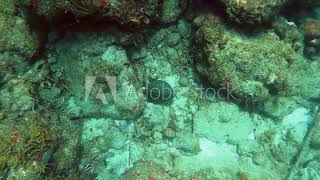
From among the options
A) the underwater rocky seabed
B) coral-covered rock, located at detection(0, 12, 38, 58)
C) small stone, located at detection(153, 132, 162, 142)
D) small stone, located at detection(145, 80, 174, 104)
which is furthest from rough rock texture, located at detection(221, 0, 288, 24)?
coral-covered rock, located at detection(0, 12, 38, 58)

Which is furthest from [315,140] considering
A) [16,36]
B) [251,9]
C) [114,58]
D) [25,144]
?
[16,36]

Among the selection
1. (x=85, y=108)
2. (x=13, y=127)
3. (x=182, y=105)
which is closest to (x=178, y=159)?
(x=182, y=105)

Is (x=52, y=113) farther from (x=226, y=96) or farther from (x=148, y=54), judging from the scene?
(x=226, y=96)

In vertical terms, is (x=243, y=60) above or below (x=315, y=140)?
above

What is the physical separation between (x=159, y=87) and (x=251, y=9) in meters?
2.36

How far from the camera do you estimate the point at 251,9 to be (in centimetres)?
493

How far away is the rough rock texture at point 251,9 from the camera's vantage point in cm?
491

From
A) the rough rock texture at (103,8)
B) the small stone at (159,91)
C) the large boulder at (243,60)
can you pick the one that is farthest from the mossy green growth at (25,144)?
the large boulder at (243,60)

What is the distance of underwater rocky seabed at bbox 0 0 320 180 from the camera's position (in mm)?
4699

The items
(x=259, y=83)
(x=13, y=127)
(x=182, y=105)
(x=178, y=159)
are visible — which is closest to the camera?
(x=13, y=127)

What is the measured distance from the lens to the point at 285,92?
21.2 ft

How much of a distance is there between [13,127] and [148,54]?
121 inches

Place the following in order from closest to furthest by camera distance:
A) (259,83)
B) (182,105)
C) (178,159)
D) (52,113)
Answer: (52,113), (259,83), (178,159), (182,105)

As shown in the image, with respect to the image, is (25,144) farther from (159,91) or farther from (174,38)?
(174,38)
